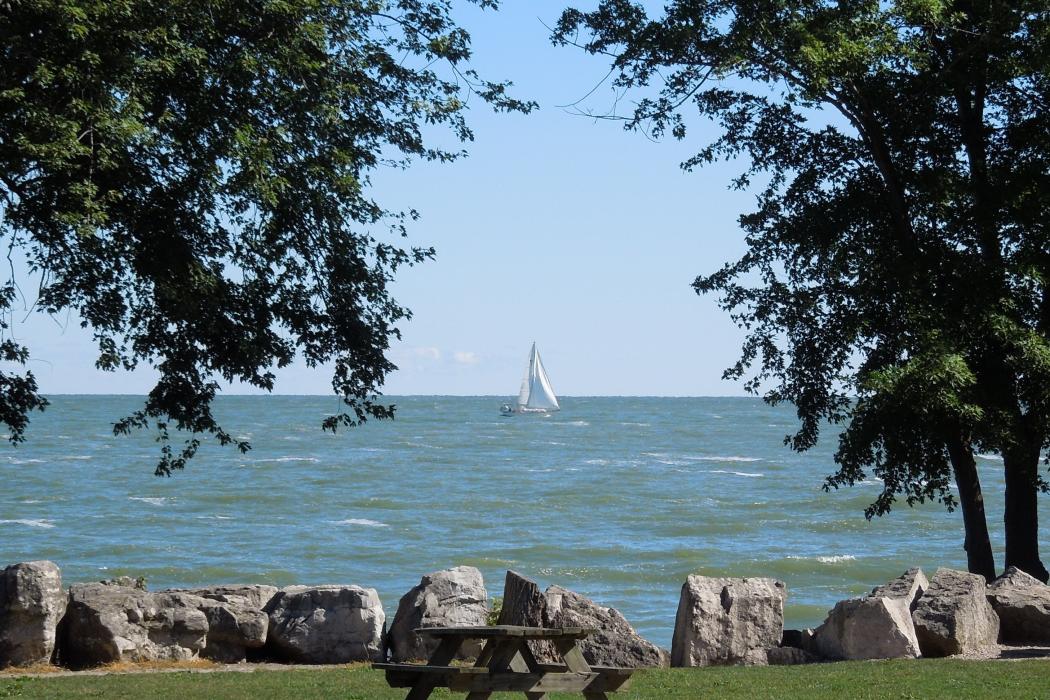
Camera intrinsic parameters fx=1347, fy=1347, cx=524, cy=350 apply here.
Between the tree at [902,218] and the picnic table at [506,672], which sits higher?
the tree at [902,218]

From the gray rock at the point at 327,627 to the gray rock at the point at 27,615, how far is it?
252cm

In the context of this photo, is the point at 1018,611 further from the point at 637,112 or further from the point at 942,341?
the point at 637,112

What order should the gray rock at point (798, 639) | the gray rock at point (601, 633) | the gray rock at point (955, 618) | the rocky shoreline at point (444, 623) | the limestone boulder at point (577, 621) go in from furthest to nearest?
the gray rock at point (798, 639)
the gray rock at point (955, 618)
the gray rock at point (601, 633)
the rocky shoreline at point (444, 623)
the limestone boulder at point (577, 621)

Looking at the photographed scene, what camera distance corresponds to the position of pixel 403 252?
46.7 feet

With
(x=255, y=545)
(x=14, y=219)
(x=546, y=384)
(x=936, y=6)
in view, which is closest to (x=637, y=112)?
(x=936, y=6)

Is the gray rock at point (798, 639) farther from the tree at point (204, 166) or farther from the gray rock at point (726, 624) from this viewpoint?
the tree at point (204, 166)

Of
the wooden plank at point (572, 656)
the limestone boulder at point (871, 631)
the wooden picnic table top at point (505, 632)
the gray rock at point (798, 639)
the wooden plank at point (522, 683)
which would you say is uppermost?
the wooden picnic table top at point (505, 632)

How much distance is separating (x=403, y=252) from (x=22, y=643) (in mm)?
5986

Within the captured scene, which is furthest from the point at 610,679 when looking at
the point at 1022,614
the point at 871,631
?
the point at 1022,614

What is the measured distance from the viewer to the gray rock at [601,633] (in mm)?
15266

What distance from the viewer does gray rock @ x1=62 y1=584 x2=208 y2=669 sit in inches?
590

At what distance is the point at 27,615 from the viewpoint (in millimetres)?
14664

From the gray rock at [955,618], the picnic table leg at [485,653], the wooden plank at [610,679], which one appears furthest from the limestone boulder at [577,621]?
the wooden plank at [610,679]

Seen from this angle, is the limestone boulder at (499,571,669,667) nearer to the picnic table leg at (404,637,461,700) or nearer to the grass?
the grass
